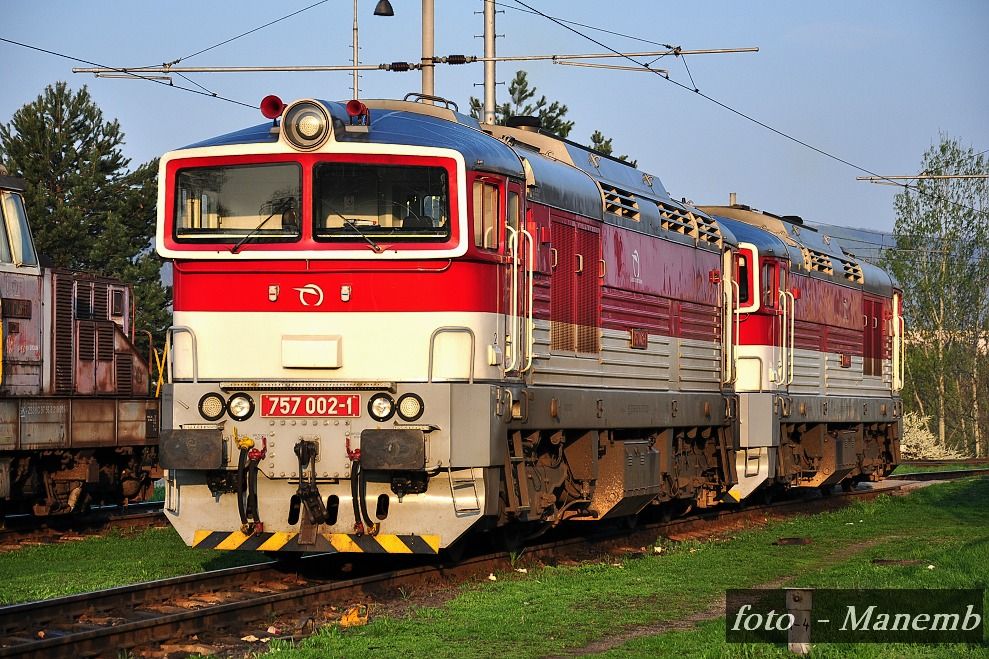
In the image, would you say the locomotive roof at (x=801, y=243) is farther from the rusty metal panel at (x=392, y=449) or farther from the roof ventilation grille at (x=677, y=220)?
the rusty metal panel at (x=392, y=449)

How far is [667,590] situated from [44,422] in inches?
356

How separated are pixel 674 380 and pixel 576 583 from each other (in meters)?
5.17

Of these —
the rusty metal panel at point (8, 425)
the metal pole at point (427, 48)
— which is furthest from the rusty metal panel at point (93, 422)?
the metal pole at point (427, 48)

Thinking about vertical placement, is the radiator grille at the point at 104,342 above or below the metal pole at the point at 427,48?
below

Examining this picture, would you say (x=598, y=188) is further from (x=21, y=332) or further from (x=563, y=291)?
(x=21, y=332)

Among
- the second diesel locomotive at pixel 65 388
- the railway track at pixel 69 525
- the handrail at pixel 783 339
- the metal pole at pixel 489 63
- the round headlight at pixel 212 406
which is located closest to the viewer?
the round headlight at pixel 212 406

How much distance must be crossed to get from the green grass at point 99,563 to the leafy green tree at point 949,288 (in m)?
50.7

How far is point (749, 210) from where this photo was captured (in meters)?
25.2

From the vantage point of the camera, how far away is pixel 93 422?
19500 mm

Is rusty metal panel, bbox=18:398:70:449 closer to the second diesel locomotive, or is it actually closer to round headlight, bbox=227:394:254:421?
the second diesel locomotive

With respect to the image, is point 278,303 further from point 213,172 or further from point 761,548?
point 761,548

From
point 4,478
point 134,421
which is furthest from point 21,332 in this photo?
point 134,421

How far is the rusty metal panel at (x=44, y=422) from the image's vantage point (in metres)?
18.0

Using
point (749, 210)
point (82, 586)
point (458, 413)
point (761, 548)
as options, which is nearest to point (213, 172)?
point (458, 413)
